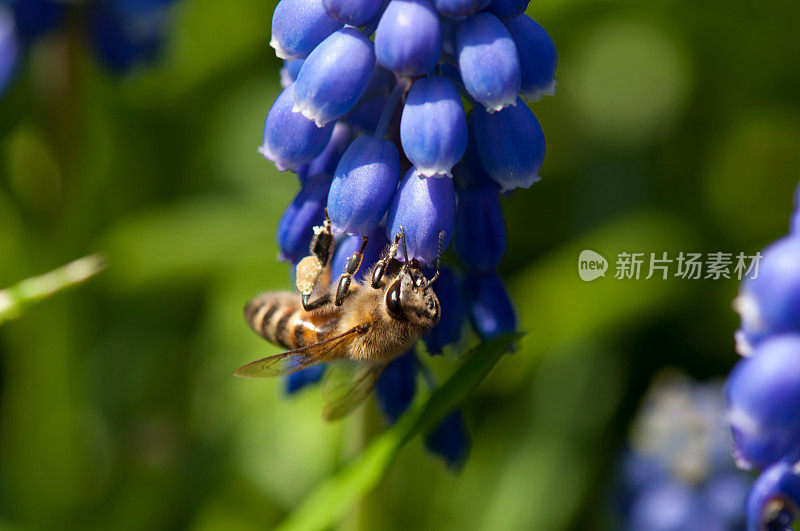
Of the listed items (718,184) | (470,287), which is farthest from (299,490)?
(718,184)

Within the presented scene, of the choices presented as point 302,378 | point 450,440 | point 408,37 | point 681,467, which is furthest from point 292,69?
point 681,467

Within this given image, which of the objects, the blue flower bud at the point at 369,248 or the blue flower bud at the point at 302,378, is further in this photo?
the blue flower bud at the point at 302,378

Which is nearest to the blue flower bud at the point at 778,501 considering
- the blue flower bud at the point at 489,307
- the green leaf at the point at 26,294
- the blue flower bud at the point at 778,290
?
the blue flower bud at the point at 778,290

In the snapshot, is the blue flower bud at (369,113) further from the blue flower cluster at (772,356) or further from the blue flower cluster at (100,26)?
the blue flower cluster at (100,26)

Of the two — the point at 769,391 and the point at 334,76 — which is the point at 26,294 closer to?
the point at 334,76

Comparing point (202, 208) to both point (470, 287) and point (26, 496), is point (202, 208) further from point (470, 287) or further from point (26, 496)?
point (470, 287)

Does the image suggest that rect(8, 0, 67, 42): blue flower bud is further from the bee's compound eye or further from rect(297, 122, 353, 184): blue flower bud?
the bee's compound eye
